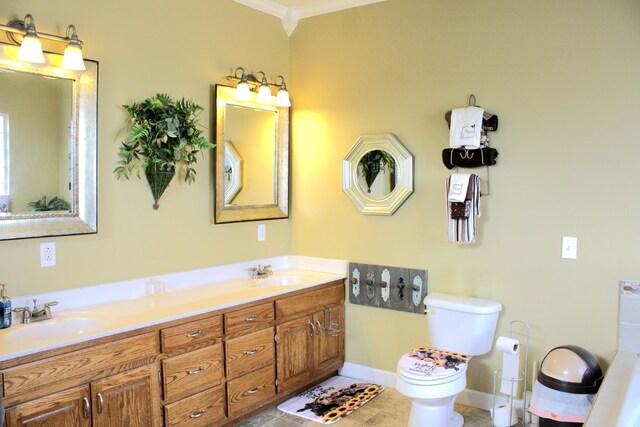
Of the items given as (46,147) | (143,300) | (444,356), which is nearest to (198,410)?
(143,300)

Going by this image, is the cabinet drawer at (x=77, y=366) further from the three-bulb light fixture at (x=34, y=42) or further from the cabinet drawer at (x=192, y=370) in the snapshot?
the three-bulb light fixture at (x=34, y=42)

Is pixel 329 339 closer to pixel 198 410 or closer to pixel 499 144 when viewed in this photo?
pixel 198 410

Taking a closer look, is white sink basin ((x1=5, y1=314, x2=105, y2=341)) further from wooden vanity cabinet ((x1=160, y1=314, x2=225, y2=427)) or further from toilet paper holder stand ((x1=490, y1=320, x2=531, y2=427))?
toilet paper holder stand ((x1=490, y1=320, x2=531, y2=427))

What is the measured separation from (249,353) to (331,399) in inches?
29.4

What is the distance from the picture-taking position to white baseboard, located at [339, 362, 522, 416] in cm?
325

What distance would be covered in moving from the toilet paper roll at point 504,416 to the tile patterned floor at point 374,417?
0.08 m

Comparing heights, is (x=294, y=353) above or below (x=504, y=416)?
above

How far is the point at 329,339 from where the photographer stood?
3.69 metres

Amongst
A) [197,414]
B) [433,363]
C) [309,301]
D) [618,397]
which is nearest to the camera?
[618,397]

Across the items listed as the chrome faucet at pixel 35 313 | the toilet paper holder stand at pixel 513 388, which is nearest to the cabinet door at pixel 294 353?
the toilet paper holder stand at pixel 513 388

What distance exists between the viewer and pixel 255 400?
3.09 m

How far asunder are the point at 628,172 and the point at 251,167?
7.49 ft

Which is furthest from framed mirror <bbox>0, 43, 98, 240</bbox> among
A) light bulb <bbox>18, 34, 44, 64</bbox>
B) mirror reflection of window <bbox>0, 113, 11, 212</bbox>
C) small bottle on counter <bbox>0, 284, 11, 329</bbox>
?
Result: small bottle on counter <bbox>0, 284, 11, 329</bbox>

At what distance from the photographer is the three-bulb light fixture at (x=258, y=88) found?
3428 mm
